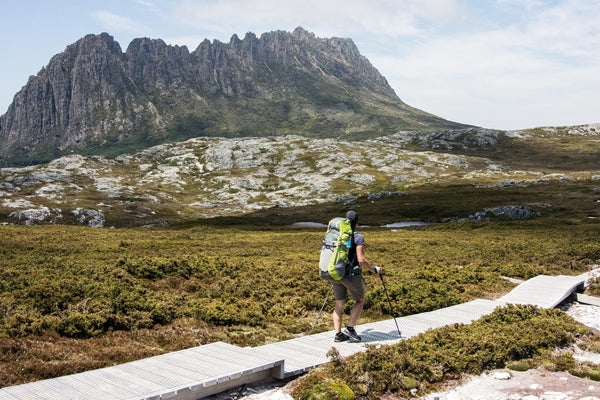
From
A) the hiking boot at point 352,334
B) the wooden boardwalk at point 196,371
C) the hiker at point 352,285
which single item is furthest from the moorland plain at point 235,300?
the hiker at point 352,285

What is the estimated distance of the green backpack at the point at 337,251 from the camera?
13234mm

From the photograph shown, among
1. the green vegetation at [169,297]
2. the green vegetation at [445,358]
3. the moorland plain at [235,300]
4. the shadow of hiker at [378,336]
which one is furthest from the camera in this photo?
the shadow of hiker at [378,336]

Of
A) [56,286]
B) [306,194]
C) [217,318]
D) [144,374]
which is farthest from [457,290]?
[306,194]

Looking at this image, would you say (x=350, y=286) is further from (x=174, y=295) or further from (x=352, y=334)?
(x=174, y=295)

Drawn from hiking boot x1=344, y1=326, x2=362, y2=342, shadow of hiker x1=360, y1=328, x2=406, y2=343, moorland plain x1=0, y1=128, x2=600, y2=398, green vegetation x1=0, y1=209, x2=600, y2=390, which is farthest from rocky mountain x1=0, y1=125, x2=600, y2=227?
hiking boot x1=344, y1=326, x2=362, y2=342

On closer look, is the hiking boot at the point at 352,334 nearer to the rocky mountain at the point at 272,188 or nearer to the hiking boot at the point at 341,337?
the hiking boot at the point at 341,337

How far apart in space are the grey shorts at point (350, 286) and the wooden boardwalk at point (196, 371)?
1473mm

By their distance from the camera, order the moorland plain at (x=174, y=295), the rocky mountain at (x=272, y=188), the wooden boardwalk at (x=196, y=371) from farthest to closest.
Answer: the rocky mountain at (x=272, y=188), the moorland plain at (x=174, y=295), the wooden boardwalk at (x=196, y=371)

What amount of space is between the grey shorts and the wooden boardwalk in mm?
1473

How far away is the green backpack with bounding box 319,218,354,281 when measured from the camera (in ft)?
43.4

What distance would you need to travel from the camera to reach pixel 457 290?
75.2 ft

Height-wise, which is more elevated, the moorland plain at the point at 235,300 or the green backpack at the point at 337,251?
the green backpack at the point at 337,251

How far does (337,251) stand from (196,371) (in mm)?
5423

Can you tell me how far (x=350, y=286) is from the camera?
13.6 meters
